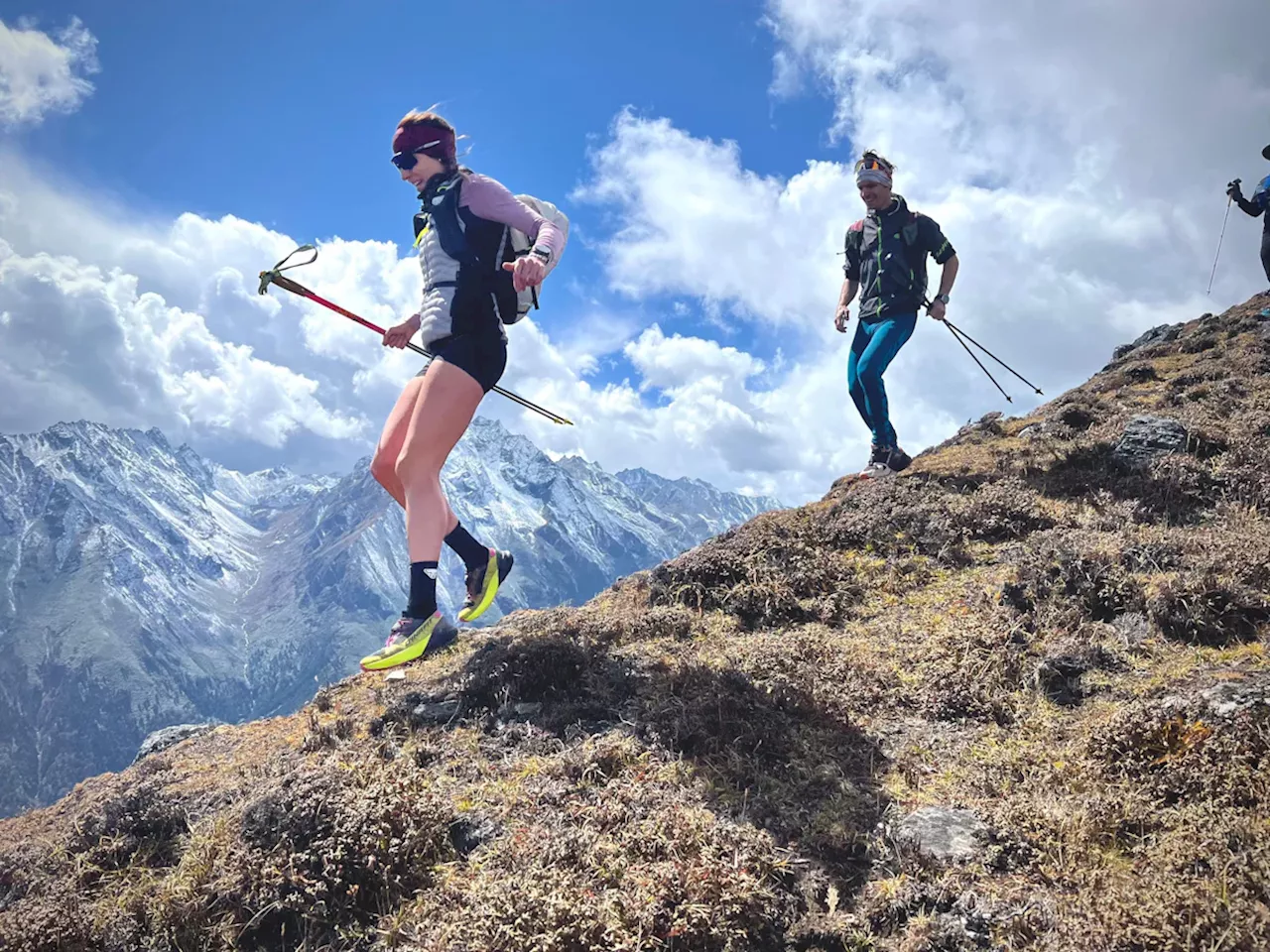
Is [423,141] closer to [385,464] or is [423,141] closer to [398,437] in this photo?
[398,437]

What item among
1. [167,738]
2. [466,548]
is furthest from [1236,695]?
[167,738]

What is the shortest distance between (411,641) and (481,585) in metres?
1.13

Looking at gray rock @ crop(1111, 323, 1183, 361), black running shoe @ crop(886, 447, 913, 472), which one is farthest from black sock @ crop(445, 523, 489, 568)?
gray rock @ crop(1111, 323, 1183, 361)

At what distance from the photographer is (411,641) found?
6051mm

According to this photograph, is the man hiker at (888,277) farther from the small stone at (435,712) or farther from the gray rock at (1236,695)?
the small stone at (435,712)

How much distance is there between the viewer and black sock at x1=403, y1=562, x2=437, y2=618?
612 cm

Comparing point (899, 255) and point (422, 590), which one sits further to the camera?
point (899, 255)

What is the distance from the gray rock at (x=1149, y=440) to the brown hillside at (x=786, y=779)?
1.52ft

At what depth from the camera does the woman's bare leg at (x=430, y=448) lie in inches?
239

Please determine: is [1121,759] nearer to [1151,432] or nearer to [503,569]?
[503,569]

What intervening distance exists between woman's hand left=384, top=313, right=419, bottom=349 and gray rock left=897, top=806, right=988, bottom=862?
5.83m

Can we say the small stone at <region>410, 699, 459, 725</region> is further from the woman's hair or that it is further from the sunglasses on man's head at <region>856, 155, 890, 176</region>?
the sunglasses on man's head at <region>856, 155, 890, 176</region>

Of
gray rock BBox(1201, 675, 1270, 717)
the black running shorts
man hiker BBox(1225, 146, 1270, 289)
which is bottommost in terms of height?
gray rock BBox(1201, 675, 1270, 717)

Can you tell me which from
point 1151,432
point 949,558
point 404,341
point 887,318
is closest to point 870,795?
point 949,558
